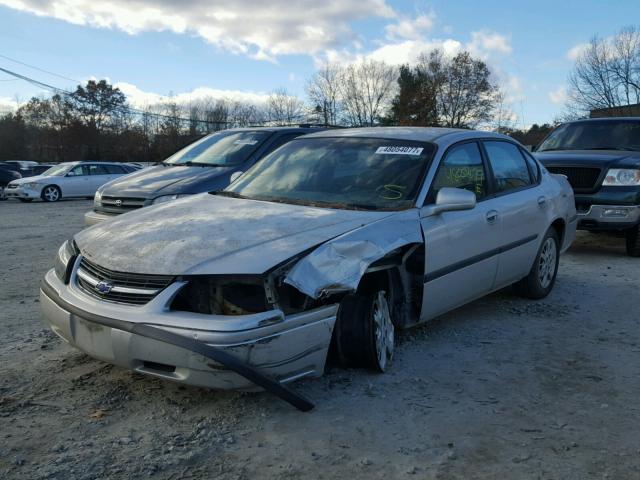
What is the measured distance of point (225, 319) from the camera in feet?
9.39

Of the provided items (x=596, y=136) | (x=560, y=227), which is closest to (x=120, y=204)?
(x=560, y=227)

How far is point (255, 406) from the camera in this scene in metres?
3.22

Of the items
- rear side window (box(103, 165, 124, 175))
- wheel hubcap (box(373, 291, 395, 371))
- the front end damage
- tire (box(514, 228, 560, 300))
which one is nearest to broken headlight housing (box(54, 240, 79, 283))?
the front end damage

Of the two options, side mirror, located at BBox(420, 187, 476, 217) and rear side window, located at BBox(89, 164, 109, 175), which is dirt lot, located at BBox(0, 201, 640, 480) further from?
rear side window, located at BBox(89, 164, 109, 175)

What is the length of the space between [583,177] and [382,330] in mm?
5746

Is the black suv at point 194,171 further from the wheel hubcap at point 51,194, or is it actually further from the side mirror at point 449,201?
the wheel hubcap at point 51,194

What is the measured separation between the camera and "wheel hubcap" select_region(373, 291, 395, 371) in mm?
3547

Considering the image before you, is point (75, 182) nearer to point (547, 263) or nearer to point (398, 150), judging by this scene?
point (547, 263)

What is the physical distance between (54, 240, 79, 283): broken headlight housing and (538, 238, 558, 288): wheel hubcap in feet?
13.2

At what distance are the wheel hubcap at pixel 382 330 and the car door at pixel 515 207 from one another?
57.7 inches

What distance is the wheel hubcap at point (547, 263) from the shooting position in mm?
5555

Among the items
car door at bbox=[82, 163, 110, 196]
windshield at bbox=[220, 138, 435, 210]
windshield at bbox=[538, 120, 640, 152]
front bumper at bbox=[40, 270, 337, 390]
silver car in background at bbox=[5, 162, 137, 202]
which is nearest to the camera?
front bumper at bbox=[40, 270, 337, 390]

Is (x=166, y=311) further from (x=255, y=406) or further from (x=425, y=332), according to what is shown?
(x=425, y=332)

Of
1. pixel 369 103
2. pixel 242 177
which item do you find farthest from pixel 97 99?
pixel 242 177
